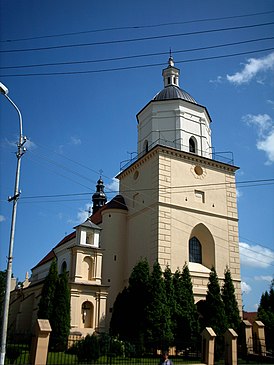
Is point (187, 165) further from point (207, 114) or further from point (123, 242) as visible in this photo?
point (123, 242)

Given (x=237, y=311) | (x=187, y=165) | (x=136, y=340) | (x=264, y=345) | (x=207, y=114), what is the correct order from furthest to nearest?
(x=207, y=114) < (x=187, y=165) < (x=237, y=311) < (x=264, y=345) < (x=136, y=340)

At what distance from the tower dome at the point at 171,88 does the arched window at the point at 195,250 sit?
39.4 feet

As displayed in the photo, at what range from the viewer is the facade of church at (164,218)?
3061 centimetres

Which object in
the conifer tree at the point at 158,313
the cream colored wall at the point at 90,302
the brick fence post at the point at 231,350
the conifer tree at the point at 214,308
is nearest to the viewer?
the brick fence post at the point at 231,350

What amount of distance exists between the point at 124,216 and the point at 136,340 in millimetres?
12839

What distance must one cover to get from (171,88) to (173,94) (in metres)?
1.17

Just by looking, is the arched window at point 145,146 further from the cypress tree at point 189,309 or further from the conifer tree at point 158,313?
the conifer tree at point 158,313

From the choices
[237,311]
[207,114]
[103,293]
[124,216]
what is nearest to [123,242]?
[124,216]

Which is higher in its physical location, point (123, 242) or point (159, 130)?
point (159, 130)

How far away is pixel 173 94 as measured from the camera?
36188mm

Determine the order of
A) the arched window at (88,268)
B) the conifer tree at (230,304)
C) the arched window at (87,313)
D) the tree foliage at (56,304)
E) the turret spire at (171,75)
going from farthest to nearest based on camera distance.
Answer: the turret spire at (171,75), the arched window at (88,268), the arched window at (87,313), the conifer tree at (230,304), the tree foliage at (56,304)

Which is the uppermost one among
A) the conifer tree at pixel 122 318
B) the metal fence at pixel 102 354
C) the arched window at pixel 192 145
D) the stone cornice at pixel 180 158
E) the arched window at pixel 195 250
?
the arched window at pixel 192 145

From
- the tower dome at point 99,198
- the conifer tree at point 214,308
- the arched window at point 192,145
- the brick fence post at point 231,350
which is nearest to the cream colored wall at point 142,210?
the arched window at point 192,145

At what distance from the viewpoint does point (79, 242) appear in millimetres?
32781
